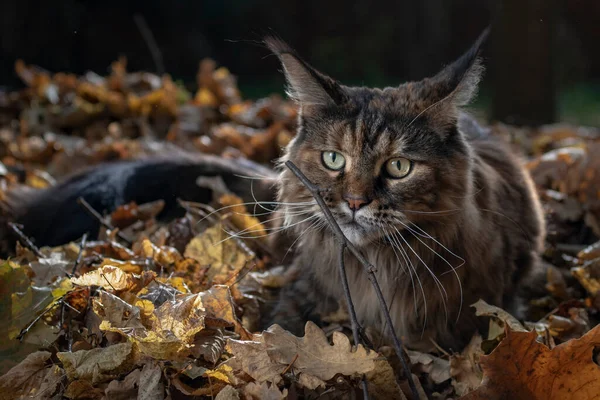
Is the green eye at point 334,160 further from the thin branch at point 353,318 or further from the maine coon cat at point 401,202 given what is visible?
the thin branch at point 353,318

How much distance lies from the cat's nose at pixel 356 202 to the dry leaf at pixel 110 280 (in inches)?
27.9

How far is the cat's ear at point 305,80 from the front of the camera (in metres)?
2.33

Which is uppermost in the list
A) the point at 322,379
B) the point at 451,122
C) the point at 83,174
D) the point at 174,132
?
the point at 451,122

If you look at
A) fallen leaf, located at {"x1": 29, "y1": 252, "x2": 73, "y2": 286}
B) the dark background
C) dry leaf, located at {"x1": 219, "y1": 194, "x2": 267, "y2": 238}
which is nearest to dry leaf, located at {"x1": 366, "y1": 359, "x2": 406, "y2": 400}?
fallen leaf, located at {"x1": 29, "y1": 252, "x2": 73, "y2": 286}

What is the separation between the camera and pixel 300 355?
6.15 ft

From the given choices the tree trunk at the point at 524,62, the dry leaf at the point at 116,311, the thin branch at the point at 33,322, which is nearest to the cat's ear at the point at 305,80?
the dry leaf at the point at 116,311

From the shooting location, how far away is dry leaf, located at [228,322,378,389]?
5.98ft

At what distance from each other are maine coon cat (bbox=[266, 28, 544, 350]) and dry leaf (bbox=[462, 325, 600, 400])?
1.71 ft

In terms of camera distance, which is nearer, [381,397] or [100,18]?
[381,397]

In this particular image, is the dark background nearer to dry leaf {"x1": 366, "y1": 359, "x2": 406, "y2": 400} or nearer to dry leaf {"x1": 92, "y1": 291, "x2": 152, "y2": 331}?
dry leaf {"x1": 366, "y1": 359, "x2": 406, "y2": 400}

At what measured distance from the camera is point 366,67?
40.4 ft

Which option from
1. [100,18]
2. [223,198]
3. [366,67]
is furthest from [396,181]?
[366,67]

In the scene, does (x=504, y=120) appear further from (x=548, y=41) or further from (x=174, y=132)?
(x=174, y=132)

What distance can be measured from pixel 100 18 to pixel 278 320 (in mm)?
8710
